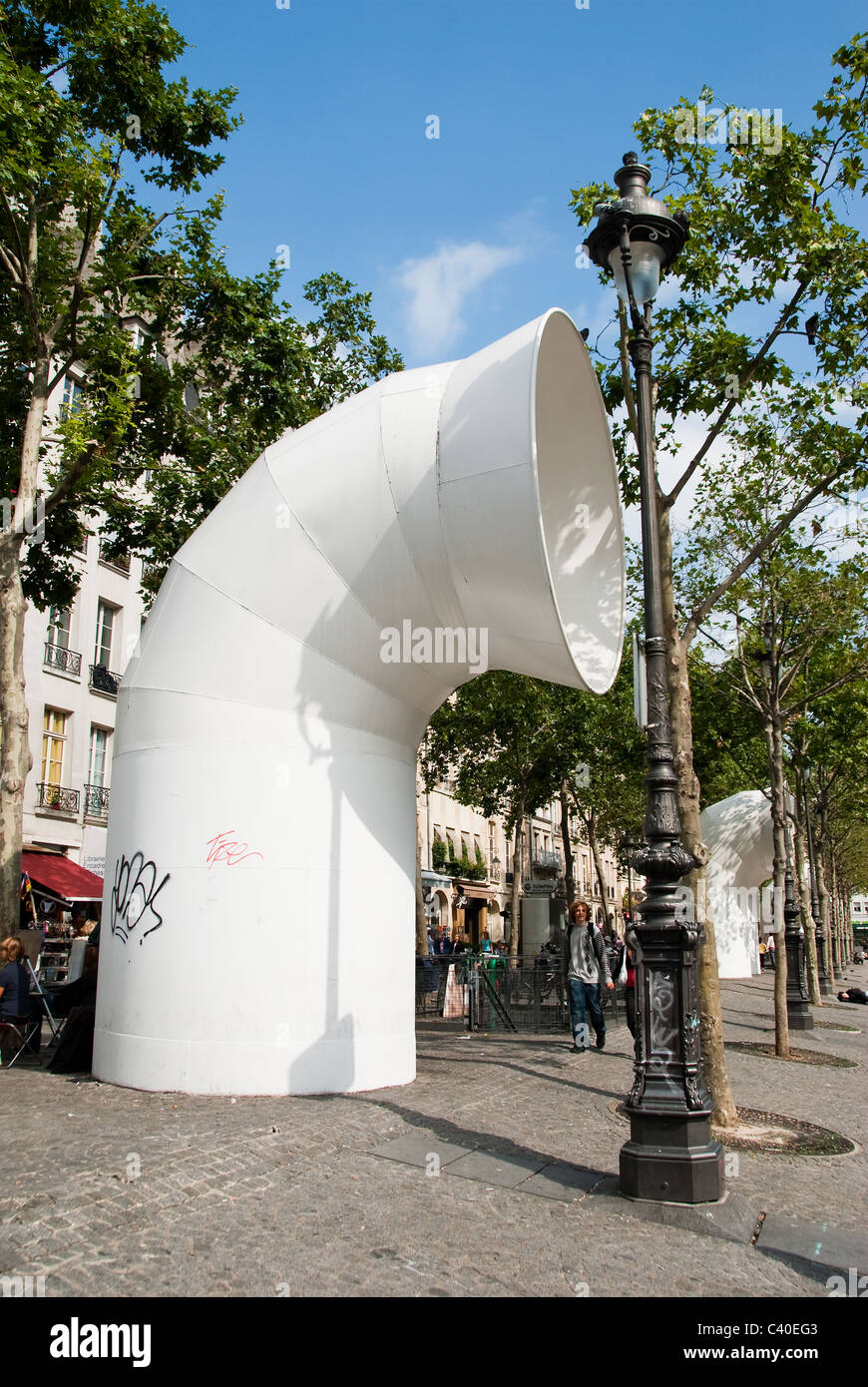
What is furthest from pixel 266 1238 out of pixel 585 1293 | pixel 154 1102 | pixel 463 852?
pixel 463 852

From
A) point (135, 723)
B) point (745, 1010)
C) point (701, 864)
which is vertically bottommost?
point (745, 1010)

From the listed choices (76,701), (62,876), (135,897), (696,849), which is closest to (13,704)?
(135,897)

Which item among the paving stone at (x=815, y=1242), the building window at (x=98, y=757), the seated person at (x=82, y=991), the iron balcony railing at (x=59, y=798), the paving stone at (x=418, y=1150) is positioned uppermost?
the building window at (x=98, y=757)

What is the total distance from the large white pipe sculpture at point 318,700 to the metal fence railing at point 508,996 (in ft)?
20.8

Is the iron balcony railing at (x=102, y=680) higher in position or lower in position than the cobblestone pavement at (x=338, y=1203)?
higher

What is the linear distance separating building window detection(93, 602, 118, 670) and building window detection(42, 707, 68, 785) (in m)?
2.52

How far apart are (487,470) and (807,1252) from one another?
17.6 ft

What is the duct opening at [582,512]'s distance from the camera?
889 cm

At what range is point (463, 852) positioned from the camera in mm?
51875

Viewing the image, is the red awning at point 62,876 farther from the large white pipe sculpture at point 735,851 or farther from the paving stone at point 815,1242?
the paving stone at point 815,1242

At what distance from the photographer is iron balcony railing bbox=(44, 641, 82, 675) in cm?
2838

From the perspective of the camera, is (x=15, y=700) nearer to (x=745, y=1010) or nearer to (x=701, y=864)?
(x=701, y=864)

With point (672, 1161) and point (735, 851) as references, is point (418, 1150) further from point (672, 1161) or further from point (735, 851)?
point (735, 851)

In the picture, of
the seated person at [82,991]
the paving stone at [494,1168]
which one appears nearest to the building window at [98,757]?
the seated person at [82,991]
